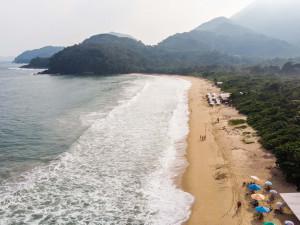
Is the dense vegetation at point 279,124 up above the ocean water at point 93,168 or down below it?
above

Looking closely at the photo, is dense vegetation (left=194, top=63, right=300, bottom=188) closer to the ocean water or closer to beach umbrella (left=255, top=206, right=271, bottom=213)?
beach umbrella (left=255, top=206, right=271, bottom=213)

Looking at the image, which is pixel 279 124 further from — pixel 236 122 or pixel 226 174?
pixel 226 174

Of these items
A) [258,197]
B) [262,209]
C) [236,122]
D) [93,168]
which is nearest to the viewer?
[262,209]

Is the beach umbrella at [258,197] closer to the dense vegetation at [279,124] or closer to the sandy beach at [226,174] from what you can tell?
the sandy beach at [226,174]

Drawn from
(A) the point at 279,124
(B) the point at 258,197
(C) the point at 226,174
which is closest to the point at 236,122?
(A) the point at 279,124

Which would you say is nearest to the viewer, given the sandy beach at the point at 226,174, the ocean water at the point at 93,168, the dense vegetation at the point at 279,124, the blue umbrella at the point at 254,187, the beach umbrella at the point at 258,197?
the sandy beach at the point at 226,174

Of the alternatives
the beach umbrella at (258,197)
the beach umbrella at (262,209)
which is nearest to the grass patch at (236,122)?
the beach umbrella at (258,197)
